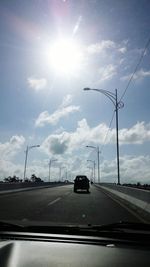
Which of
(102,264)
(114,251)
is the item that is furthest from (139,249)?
(102,264)

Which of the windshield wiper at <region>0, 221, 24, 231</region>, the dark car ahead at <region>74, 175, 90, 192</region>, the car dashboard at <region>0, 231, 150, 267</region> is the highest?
the dark car ahead at <region>74, 175, 90, 192</region>

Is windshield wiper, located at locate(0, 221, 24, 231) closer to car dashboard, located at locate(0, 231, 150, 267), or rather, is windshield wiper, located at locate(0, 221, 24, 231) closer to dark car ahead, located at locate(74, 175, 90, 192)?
car dashboard, located at locate(0, 231, 150, 267)

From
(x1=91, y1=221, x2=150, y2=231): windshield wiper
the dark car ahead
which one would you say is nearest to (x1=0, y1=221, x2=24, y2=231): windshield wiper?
(x1=91, y1=221, x2=150, y2=231): windshield wiper

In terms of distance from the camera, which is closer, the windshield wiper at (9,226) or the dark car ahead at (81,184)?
the windshield wiper at (9,226)

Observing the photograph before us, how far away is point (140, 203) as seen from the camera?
17656 millimetres

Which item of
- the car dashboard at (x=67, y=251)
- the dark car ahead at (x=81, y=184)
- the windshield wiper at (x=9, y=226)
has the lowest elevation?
the car dashboard at (x=67, y=251)

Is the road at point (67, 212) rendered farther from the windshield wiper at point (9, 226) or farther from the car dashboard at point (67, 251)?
the car dashboard at point (67, 251)

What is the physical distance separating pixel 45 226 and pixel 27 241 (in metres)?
0.74

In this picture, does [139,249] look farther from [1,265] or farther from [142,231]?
[1,265]

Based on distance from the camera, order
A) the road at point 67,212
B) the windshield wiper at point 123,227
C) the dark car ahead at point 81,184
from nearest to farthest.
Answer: the windshield wiper at point 123,227, the road at point 67,212, the dark car ahead at point 81,184

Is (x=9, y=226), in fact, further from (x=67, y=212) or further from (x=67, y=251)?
(x=67, y=212)

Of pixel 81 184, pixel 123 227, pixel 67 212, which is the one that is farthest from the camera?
pixel 81 184

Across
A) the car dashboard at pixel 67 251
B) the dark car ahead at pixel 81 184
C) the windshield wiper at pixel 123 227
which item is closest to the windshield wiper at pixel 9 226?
the car dashboard at pixel 67 251

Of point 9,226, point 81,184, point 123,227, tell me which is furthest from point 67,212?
point 81,184
